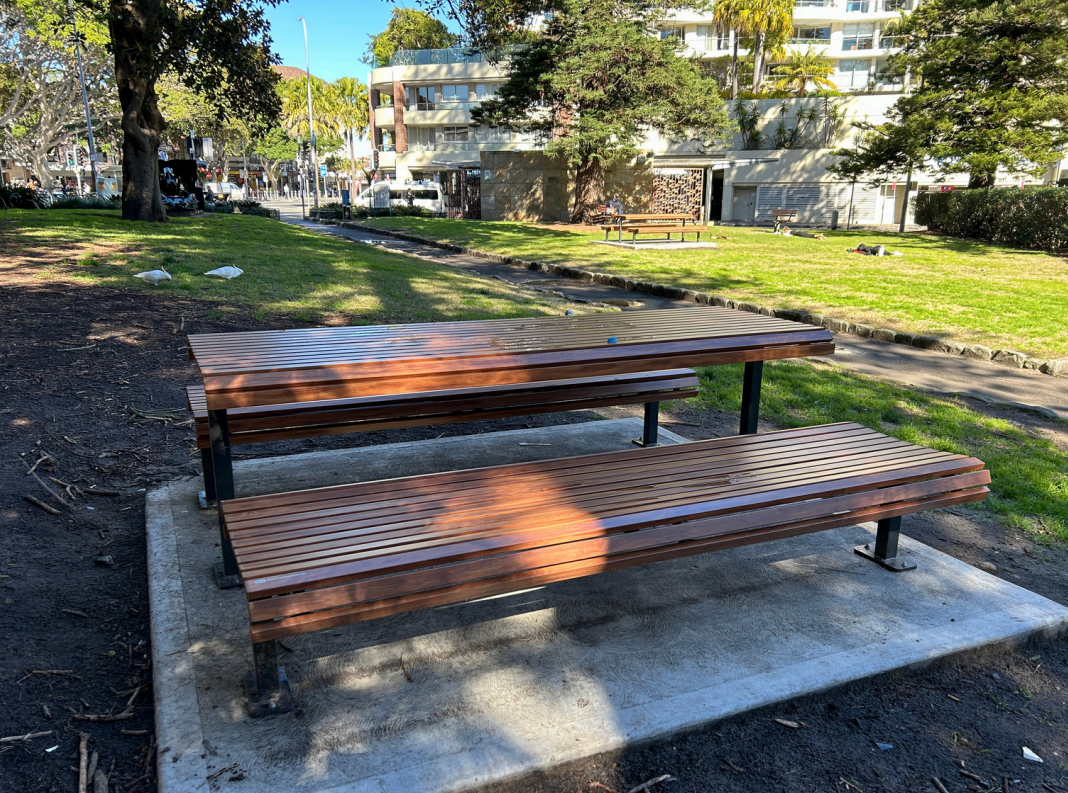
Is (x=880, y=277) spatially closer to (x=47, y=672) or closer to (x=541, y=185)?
(x=47, y=672)

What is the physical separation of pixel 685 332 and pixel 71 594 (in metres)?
3.24

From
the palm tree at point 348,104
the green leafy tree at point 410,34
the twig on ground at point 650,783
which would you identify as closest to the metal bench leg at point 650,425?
the twig on ground at point 650,783

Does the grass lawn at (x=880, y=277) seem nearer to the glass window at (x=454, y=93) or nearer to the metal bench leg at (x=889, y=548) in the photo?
the metal bench leg at (x=889, y=548)

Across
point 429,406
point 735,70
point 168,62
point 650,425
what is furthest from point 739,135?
point 429,406

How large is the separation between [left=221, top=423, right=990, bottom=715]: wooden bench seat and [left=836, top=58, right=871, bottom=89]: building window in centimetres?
5912

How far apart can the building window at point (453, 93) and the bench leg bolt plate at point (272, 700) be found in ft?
187

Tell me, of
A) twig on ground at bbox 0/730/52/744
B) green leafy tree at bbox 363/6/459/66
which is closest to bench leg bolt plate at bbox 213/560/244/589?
twig on ground at bbox 0/730/52/744

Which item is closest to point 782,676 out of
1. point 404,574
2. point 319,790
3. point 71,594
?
point 404,574

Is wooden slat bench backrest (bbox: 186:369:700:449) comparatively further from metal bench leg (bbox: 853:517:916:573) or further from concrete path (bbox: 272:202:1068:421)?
concrete path (bbox: 272:202:1068:421)

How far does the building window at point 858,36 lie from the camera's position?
186ft

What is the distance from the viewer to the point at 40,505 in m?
3.91

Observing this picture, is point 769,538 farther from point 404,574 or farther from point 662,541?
point 404,574

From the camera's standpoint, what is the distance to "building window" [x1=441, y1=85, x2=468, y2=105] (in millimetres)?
54875

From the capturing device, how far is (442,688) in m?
2.62
